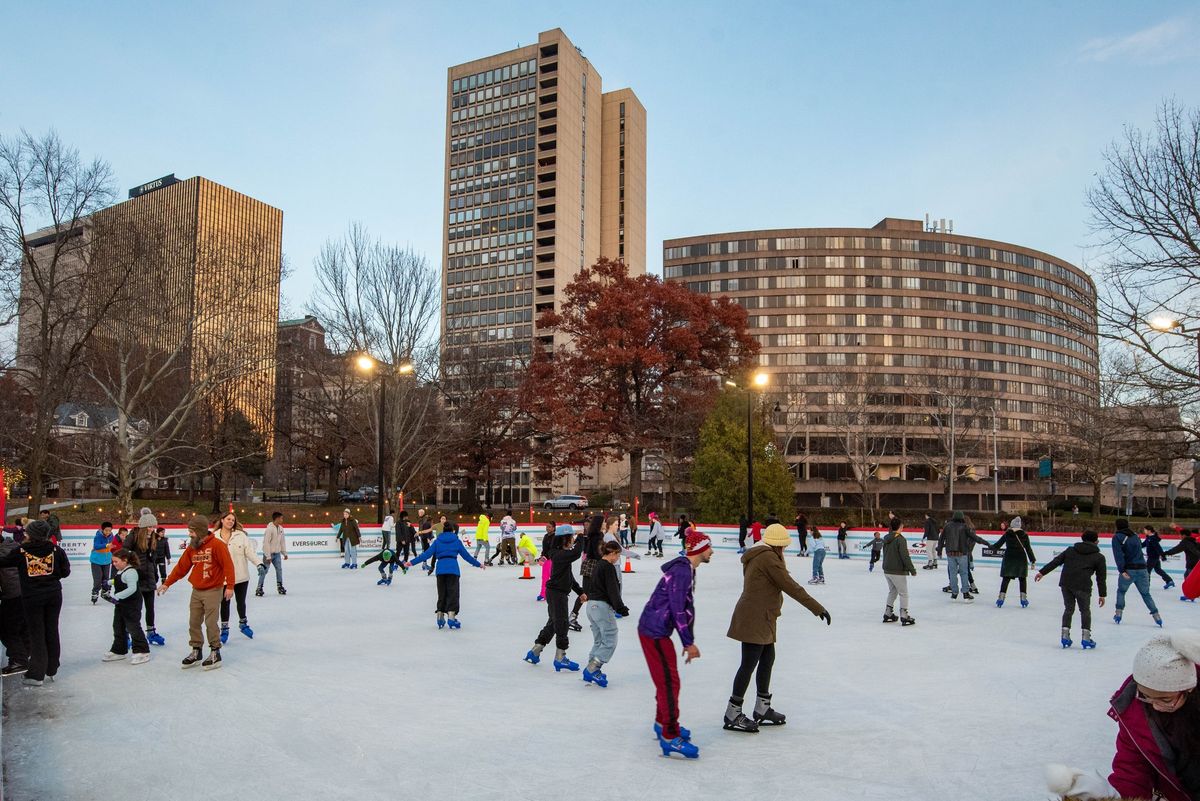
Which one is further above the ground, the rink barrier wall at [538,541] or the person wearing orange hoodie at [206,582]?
the person wearing orange hoodie at [206,582]

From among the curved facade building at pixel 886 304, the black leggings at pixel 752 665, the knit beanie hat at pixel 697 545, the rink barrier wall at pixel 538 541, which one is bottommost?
the rink barrier wall at pixel 538 541

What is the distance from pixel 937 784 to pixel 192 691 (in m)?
7.50

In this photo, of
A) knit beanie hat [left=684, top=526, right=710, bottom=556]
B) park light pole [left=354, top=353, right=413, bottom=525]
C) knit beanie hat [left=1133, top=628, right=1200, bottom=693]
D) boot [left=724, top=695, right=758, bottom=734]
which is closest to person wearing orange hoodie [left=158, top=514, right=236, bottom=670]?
knit beanie hat [left=684, top=526, right=710, bottom=556]

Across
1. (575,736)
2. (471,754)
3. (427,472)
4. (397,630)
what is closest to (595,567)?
(575,736)

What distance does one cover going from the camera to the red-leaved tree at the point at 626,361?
42.6m

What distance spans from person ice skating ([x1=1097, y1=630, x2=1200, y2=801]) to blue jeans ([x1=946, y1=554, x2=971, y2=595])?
15.1m

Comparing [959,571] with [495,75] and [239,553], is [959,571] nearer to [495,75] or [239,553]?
[239,553]

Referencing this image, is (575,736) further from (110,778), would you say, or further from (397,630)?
(397,630)

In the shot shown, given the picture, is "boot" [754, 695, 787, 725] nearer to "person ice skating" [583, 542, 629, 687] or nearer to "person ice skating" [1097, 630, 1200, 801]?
"person ice skating" [583, 542, 629, 687]

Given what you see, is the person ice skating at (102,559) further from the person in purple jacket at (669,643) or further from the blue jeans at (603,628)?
the person in purple jacket at (669,643)

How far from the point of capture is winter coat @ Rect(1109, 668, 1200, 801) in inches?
125

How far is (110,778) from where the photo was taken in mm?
5684

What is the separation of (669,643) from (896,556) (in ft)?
27.3

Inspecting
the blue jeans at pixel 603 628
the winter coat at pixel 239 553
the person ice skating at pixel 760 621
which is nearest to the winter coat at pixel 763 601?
the person ice skating at pixel 760 621
